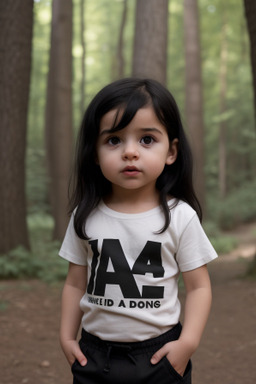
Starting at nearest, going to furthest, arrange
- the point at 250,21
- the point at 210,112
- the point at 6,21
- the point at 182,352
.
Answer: the point at 182,352 < the point at 250,21 < the point at 6,21 < the point at 210,112

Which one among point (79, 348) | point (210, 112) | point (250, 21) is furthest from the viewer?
point (210, 112)

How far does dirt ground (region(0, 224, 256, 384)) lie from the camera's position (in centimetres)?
393

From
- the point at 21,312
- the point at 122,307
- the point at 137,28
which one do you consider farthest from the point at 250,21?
the point at 122,307

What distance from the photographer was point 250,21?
584 cm

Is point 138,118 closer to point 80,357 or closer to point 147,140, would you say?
point 147,140

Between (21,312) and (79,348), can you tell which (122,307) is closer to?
(79,348)

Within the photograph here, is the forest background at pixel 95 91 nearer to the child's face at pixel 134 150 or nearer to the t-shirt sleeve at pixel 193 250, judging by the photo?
the child's face at pixel 134 150

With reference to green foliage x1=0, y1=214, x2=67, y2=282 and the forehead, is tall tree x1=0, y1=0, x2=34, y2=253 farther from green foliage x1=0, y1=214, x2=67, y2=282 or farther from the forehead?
the forehead

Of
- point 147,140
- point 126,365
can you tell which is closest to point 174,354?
point 126,365

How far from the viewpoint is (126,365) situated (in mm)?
1869

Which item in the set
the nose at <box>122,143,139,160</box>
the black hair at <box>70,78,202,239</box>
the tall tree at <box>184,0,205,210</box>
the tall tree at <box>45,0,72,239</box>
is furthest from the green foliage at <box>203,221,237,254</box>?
the nose at <box>122,143,139,160</box>

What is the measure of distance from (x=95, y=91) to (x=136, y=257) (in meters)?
1.03

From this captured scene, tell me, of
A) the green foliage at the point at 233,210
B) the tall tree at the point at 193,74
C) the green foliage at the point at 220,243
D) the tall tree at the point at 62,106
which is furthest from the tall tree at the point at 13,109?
the green foliage at the point at 233,210

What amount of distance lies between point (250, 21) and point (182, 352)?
16.4 ft
